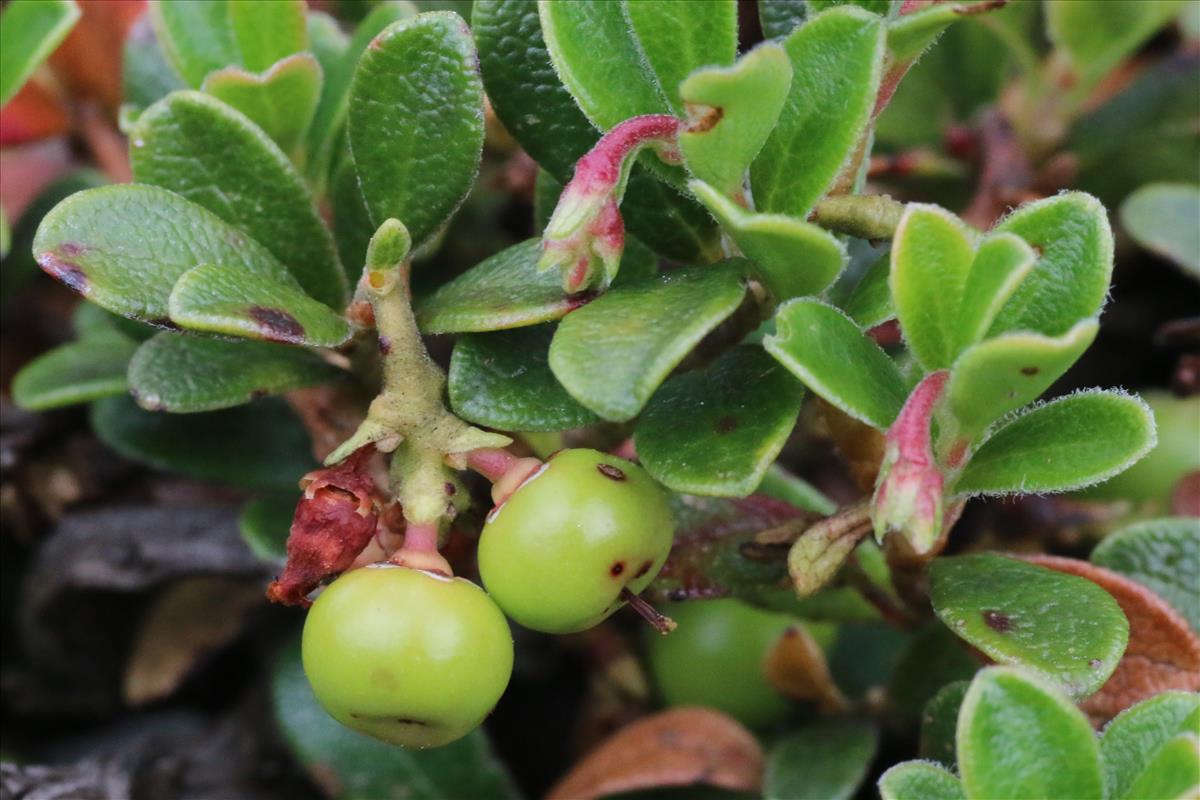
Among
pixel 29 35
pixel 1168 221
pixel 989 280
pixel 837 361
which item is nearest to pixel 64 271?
pixel 29 35

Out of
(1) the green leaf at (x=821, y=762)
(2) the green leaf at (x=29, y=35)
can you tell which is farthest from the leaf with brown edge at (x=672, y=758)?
(2) the green leaf at (x=29, y=35)

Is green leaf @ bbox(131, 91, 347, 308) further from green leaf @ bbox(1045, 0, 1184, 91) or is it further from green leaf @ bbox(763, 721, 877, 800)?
green leaf @ bbox(1045, 0, 1184, 91)

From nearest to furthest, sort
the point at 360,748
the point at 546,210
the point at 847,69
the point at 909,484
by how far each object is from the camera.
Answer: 1. the point at 909,484
2. the point at 847,69
3. the point at 546,210
4. the point at 360,748

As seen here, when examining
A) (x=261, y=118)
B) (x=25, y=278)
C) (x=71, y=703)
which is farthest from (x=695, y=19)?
(x=71, y=703)

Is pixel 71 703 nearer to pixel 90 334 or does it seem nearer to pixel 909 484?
pixel 90 334

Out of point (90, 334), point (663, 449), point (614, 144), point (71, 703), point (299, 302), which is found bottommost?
point (71, 703)

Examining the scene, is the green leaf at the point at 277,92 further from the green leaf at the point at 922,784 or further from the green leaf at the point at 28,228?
the green leaf at the point at 922,784

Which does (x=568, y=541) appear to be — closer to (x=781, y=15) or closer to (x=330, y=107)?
(x=781, y=15)
